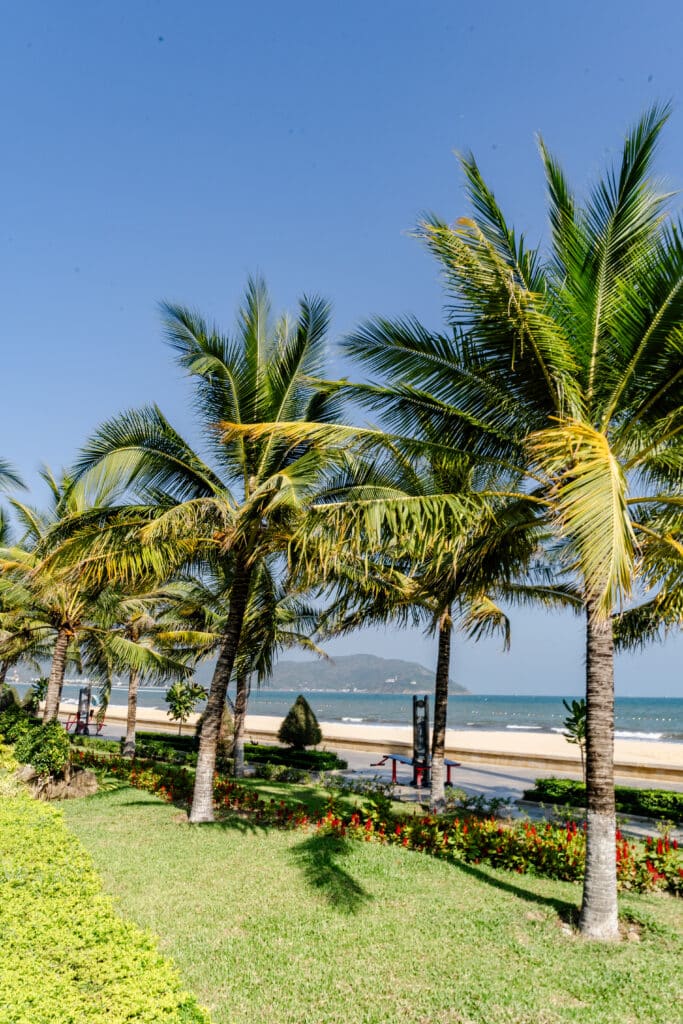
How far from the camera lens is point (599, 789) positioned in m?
6.02

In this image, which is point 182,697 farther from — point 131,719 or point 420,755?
point 420,755

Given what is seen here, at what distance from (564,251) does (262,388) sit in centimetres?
544

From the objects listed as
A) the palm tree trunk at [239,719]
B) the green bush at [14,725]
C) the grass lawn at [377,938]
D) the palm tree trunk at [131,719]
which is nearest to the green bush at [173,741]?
the palm tree trunk at [131,719]

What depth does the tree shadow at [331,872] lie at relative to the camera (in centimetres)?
671

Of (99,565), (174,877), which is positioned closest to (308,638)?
(99,565)

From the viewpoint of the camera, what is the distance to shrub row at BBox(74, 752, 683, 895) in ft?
25.1

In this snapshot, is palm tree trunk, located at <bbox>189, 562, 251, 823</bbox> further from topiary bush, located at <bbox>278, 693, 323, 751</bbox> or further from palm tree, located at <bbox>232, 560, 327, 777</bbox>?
topiary bush, located at <bbox>278, 693, 323, 751</bbox>

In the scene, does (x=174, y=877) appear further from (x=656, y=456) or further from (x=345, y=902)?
(x=656, y=456)

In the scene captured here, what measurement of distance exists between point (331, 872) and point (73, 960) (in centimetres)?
459

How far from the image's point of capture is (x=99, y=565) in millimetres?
9562

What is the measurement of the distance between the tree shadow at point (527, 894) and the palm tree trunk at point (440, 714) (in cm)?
380

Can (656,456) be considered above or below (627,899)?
above

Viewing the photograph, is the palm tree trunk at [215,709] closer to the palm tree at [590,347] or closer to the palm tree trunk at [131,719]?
the palm tree at [590,347]

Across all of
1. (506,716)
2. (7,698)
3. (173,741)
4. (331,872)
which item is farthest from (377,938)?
(506,716)
